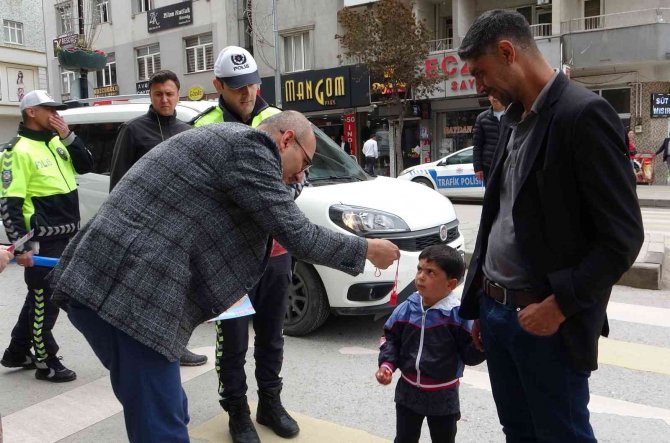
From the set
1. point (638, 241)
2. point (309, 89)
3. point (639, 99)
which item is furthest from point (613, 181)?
point (309, 89)

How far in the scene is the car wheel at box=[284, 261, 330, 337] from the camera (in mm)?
4941

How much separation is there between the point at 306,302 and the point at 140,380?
2858mm

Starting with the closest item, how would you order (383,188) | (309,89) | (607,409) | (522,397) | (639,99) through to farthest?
(522,397)
(607,409)
(383,188)
(639,99)
(309,89)

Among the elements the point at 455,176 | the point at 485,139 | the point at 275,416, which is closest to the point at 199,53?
the point at 455,176

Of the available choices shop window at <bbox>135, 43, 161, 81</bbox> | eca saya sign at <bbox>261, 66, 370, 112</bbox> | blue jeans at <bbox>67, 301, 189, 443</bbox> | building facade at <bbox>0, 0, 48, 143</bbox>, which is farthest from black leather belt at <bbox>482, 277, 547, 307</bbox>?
building facade at <bbox>0, 0, 48, 143</bbox>

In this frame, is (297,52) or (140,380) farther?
(297,52)

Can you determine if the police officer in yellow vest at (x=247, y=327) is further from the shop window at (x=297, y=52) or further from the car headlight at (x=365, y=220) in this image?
the shop window at (x=297, y=52)

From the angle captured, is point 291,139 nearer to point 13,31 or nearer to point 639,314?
point 639,314

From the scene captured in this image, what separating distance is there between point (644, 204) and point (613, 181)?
47.9 feet

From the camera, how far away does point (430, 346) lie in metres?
2.81

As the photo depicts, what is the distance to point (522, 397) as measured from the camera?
2.36 m

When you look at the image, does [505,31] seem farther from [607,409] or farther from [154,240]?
[607,409]

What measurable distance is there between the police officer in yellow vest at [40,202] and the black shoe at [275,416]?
173 cm

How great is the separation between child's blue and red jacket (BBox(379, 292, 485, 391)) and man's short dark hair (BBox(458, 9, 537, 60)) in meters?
1.21
